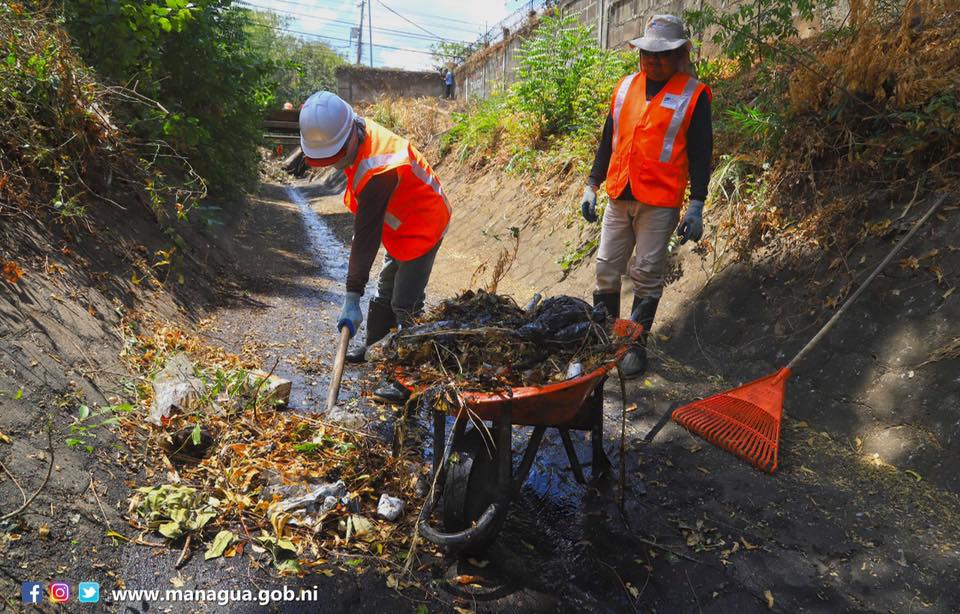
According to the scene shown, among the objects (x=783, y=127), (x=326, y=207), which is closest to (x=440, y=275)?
(x=783, y=127)

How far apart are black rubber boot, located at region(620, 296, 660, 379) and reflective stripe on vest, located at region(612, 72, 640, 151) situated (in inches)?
43.2

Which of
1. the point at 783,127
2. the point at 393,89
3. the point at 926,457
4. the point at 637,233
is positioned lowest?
the point at 926,457

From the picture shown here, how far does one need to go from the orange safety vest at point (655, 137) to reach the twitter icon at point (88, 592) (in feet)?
11.6

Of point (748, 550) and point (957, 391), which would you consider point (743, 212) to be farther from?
point (748, 550)

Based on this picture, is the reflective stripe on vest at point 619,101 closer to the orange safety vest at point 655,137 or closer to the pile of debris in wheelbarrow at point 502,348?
the orange safety vest at point 655,137

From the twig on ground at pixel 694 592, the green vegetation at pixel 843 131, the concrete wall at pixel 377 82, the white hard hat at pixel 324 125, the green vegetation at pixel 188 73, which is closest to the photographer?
the twig on ground at pixel 694 592

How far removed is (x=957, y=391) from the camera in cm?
311

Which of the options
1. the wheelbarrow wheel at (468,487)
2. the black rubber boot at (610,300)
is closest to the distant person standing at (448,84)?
the black rubber boot at (610,300)

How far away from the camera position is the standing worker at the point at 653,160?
152 inches

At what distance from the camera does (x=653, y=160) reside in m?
3.96

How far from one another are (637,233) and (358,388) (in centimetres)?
226

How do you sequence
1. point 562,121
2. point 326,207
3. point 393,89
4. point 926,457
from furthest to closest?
point 393,89 < point 326,207 < point 562,121 < point 926,457

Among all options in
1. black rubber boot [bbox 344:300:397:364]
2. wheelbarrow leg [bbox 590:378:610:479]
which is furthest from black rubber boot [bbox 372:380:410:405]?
wheelbarrow leg [bbox 590:378:610:479]

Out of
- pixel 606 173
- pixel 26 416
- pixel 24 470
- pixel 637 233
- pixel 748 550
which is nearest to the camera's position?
pixel 24 470
